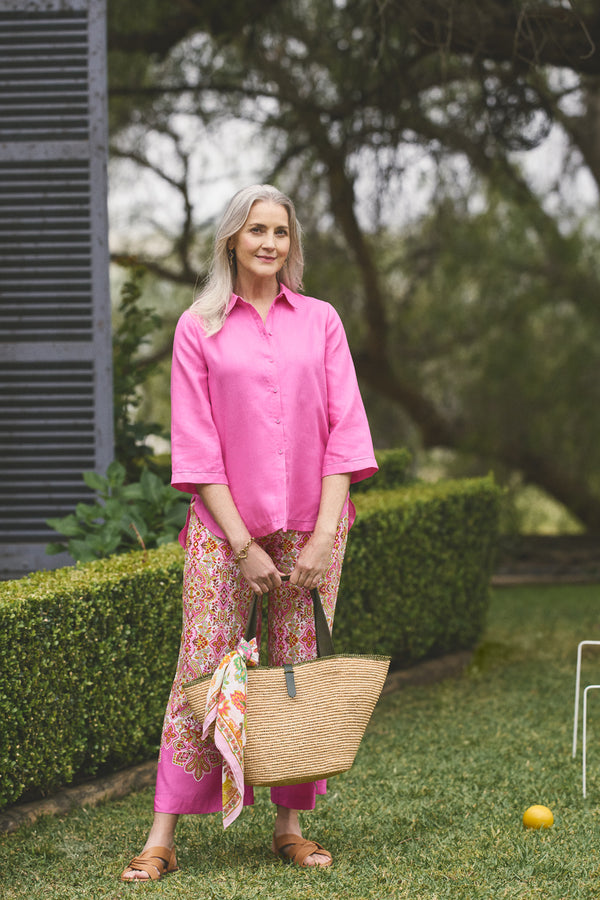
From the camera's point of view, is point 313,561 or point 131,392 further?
point 131,392

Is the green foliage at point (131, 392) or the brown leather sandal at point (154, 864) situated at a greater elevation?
the green foliage at point (131, 392)

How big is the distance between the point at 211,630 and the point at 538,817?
1178 mm

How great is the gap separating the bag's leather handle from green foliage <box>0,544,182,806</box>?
0.82 metres

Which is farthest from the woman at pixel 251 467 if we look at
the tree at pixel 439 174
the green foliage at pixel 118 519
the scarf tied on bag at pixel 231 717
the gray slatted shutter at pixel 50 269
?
the tree at pixel 439 174

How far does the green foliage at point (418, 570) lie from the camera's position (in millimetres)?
4844

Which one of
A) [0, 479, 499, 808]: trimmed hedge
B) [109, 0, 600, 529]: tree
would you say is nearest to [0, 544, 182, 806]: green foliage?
[0, 479, 499, 808]: trimmed hedge

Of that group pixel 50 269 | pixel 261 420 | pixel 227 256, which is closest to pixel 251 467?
pixel 261 420

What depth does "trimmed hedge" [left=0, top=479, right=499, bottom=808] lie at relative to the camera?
3068 millimetres

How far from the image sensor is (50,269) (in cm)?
445

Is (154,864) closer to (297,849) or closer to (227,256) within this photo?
(297,849)

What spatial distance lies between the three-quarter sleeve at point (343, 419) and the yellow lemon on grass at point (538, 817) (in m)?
1.15

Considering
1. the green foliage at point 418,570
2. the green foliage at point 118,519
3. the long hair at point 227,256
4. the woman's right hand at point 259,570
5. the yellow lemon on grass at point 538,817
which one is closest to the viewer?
the woman's right hand at point 259,570

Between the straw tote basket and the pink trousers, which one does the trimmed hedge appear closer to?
the pink trousers

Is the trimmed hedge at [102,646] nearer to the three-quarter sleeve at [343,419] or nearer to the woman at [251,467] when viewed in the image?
the woman at [251,467]
